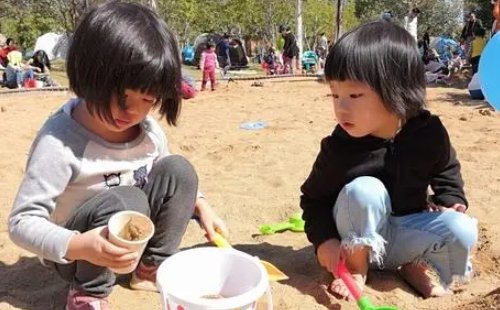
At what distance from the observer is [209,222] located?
1642 mm

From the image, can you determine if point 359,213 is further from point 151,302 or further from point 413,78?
point 151,302

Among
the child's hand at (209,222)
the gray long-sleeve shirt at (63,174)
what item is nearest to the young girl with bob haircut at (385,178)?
the child's hand at (209,222)

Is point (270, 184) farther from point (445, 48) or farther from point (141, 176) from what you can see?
point (445, 48)

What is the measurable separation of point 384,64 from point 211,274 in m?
0.75

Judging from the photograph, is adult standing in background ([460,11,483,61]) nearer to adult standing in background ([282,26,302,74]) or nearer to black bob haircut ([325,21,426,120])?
adult standing in background ([282,26,302,74])

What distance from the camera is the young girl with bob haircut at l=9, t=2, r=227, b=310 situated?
134 centimetres

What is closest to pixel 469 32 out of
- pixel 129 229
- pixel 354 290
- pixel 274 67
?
pixel 274 67

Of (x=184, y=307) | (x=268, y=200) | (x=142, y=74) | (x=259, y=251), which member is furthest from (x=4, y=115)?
(x=184, y=307)

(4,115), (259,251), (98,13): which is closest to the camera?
(98,13)

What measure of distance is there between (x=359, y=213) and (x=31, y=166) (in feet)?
2.90

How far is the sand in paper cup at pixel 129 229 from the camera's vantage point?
117 centimetres

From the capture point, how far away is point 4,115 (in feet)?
16.6

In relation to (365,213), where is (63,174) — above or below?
above

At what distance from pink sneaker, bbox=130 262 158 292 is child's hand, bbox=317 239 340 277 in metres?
0.51
